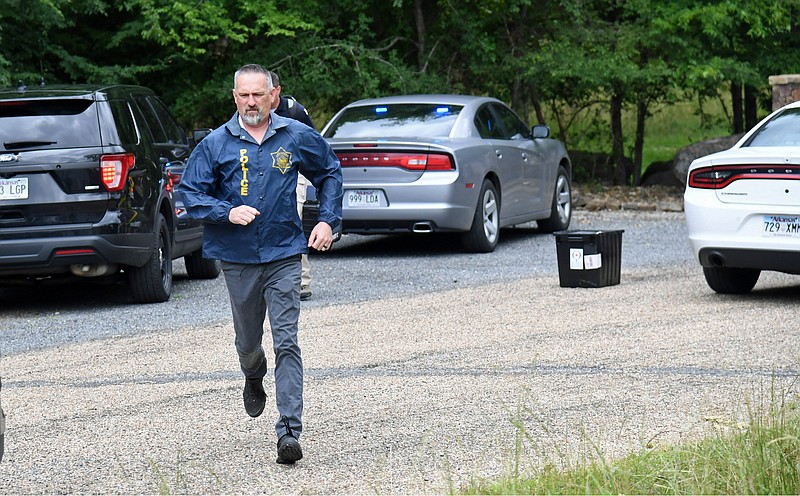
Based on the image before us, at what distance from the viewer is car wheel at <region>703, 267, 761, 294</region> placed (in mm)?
10484

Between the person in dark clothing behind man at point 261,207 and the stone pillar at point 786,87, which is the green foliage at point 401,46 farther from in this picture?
the person in dark clothing behind man at point 261,207

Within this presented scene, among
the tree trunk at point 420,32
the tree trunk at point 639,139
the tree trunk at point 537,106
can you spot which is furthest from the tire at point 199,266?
the tree trunk at point 639,139

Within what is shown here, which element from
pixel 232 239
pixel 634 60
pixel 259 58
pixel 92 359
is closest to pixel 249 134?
pixel 232 239

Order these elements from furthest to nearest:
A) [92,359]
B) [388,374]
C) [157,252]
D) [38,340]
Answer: [157,252], [38,340], [92,359], [388,374]

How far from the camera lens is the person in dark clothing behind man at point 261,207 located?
18.8 feet

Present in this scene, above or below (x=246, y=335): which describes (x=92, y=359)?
below

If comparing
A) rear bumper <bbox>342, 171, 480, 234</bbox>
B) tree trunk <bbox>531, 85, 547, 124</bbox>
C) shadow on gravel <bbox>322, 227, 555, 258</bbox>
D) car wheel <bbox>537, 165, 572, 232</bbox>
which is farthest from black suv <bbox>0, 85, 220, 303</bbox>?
tree trunk <bbox>531, 85, 547, 124</bbox>

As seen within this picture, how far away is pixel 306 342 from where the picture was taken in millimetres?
8766

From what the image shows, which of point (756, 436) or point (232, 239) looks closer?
point (756, 436)

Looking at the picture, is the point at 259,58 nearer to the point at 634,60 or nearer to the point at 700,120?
the point at 634,60

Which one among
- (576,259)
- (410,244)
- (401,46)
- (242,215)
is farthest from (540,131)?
(242,215)

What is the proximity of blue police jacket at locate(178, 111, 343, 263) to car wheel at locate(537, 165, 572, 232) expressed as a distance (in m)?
10.5

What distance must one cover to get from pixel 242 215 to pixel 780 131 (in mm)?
6147

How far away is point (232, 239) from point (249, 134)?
46 cm
